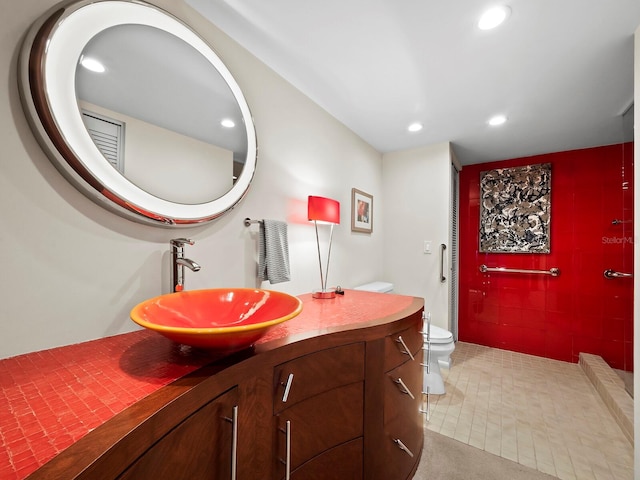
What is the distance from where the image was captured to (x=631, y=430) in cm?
162

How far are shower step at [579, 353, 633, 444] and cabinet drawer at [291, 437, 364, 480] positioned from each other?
1862mm

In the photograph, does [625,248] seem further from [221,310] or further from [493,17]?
[221,310]

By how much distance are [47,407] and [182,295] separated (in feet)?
1.54

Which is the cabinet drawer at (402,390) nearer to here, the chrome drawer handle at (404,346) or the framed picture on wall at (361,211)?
the chrome drawer handle at (404,346)

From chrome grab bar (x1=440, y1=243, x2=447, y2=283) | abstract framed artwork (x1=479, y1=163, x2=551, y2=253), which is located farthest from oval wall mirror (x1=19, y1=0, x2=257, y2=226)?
abstract framed artwork (x1=479, y1=163, x2=551, y2=253)

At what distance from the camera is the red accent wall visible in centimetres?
256

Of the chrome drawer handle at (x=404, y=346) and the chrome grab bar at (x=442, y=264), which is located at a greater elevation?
the chrome grab bar at (x=442, y=264)

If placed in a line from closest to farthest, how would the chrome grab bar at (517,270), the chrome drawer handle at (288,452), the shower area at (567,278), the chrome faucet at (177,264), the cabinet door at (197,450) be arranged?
the cabinet door at (197,450), the chrome drawer handle at (288,452), the chrome faucet at (177,264), the shower area at (567,278), the chrome grab bar at (517,270)

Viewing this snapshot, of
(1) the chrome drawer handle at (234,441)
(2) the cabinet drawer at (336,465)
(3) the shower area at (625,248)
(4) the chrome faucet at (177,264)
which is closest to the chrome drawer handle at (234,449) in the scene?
(1) the chrome drawer handle at (234,441)

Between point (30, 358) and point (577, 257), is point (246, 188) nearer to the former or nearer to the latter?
point (30, 358)

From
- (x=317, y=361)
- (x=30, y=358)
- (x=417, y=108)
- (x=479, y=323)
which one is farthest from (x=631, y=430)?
(x=30, y=358)

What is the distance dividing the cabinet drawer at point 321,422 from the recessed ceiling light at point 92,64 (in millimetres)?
1262

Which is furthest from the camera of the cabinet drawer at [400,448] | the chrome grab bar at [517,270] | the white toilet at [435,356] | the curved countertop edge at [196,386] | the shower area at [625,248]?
the chrome grab bar at [517,270]

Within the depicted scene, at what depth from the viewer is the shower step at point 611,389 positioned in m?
1.70
